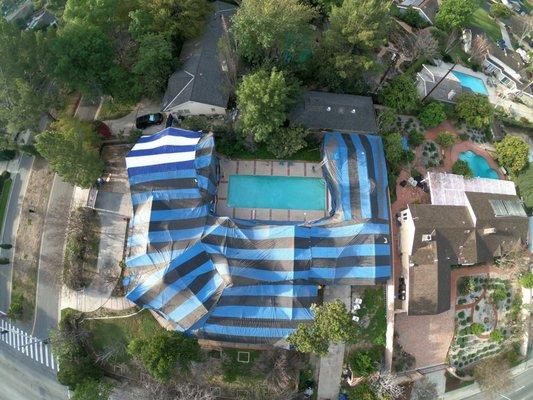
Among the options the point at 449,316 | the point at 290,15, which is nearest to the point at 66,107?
the point at 290,15

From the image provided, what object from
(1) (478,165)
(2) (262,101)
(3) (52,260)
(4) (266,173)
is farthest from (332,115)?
(3) (52,260)

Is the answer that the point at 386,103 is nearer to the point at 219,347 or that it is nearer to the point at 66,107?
the point at 219,347

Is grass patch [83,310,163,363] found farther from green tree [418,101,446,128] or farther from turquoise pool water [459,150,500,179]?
turquoise pool water [459,150,500,179]

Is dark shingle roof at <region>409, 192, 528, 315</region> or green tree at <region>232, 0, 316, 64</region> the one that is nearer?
green tree at <region>232, 0, 316, 64</region>

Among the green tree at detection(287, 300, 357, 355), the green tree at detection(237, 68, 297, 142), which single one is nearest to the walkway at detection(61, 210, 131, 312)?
the green tree at detection(237, 68, 297, 142)

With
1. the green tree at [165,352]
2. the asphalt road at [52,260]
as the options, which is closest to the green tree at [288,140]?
the green tree at [165,352]

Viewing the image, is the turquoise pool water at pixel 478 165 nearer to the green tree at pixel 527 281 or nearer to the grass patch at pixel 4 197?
the green tree at pixel 527 281
